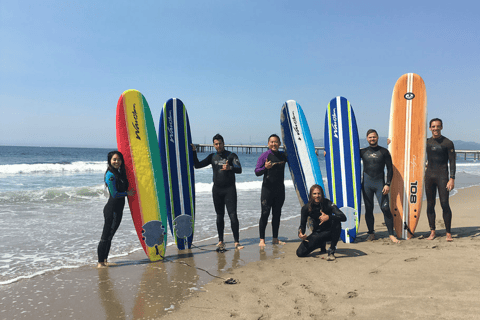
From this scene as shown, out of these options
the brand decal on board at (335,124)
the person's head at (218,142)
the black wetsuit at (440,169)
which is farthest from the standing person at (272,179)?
the black wetsuit at (440,169)

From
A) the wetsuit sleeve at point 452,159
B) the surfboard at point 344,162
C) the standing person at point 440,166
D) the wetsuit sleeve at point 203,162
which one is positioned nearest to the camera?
the wetsuit sleeve at point 452,159

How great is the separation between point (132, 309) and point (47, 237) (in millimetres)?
2974

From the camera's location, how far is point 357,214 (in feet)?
14.1

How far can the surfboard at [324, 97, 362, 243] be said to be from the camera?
4301mm

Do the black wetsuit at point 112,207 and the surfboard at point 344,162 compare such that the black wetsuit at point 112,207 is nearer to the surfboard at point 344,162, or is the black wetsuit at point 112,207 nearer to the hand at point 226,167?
the hand at point 226,167

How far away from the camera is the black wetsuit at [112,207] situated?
329cm

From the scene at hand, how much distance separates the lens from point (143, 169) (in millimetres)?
3848

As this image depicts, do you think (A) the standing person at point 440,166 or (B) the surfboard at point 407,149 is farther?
(B) the surfboard at point 407,149

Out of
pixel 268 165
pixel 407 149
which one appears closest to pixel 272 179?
pixel 268 165

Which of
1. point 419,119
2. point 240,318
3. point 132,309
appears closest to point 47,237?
point 132,309

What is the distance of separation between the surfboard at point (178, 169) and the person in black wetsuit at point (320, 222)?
4.96 feet

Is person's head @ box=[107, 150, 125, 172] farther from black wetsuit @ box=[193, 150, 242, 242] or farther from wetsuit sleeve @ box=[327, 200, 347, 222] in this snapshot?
wetsuit sleeve @ box=[327, 200, 347, 222]

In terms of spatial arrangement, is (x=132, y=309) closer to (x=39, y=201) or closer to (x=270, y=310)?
(x=270, y=310)

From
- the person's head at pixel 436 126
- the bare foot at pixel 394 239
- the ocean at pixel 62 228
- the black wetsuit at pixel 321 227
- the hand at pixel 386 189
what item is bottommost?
the ocean at pixel 62 228
